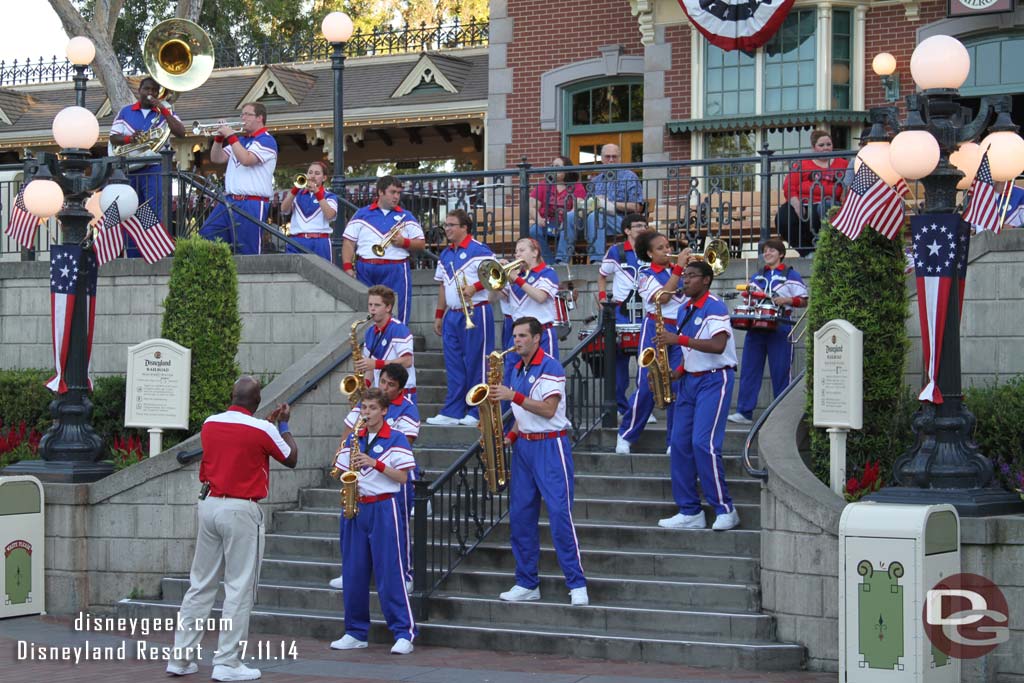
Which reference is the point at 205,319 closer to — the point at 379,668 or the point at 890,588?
the point at 379,668

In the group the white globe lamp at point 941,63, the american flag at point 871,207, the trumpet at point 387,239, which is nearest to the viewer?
the white globe lamp at point 941,63

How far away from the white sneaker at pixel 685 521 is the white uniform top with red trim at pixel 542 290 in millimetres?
2241

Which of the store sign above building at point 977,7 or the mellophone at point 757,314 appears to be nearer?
the mellophone at point 757,314

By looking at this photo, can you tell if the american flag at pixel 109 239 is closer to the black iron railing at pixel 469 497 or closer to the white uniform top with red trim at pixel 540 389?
the black iron railing at pixel 469 497

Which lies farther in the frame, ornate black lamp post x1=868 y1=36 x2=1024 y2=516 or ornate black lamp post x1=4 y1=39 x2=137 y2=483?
ornate black lamp post x1=4 y1=39 x2=137 y2=483

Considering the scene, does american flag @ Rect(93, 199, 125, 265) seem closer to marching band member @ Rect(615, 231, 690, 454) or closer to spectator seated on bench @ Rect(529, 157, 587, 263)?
spectator seated on bench @ Rect(529, 157, 587, 263)

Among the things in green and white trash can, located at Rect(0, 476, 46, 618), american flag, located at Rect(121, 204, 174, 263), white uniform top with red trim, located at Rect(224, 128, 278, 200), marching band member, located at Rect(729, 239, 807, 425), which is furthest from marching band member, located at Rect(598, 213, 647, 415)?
green and white trash can, located at Rect(0, 476, 46, 618)

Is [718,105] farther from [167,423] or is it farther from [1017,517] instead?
[1017,517]

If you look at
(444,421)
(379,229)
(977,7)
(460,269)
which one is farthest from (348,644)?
(977,7)

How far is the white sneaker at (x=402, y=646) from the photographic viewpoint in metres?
11.3

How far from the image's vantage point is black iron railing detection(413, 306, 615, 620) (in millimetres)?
11828

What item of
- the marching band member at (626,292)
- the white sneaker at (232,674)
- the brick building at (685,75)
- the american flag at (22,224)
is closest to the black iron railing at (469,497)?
the marching band member at (626,292)

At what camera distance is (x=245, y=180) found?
55.1 ft

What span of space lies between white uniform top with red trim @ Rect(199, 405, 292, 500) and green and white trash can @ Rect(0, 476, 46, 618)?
11.6ft
